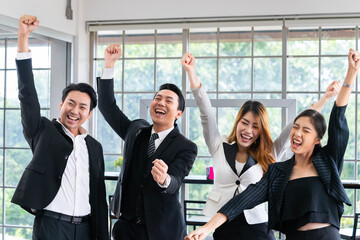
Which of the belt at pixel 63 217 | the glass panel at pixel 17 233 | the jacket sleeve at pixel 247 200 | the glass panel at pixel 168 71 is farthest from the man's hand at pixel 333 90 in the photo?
the glass panel at pixel 17 233

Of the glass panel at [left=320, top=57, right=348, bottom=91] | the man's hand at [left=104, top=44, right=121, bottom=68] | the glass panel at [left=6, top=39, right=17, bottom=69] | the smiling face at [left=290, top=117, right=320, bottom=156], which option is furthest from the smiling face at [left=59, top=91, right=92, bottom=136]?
the glass panel at [left=320, top=57, right=348, bottom=91]

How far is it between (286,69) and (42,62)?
267 centimetres

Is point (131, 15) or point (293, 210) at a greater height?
point (131, 15)

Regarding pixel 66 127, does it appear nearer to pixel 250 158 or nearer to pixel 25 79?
pixel 25 79

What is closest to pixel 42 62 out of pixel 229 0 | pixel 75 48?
pixel 75 48

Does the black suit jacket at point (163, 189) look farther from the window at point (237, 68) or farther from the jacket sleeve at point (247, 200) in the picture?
the window at point (237, 68)

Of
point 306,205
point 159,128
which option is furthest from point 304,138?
point 159,128

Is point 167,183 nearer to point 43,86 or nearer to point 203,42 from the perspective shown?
point 43,86

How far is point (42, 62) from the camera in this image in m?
5.45

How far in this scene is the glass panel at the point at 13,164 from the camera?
5.07 m

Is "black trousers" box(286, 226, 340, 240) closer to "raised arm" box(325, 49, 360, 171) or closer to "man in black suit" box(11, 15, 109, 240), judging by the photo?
"raised arm" box(325, 49, 360, 171)

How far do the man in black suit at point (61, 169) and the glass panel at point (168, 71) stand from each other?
3151 mm

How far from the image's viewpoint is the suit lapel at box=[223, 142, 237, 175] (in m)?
2.80

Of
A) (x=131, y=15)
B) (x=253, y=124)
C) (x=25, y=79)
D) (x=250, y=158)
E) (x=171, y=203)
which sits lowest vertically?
(x=171, y=203)
